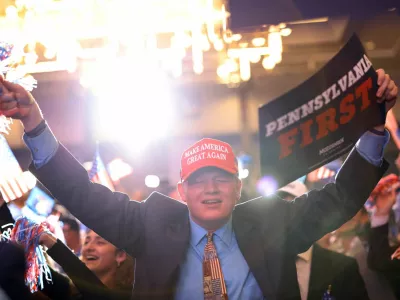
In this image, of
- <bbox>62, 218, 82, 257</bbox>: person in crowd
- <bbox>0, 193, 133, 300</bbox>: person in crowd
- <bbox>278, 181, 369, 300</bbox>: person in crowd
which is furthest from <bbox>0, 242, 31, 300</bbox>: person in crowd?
<bbox>62, 218, 82, 257</bbox>: person in crowd

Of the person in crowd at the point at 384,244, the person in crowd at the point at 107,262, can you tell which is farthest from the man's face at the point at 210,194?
the person in crowd at the point at 384,244

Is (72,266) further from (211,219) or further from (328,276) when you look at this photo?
(328,276)

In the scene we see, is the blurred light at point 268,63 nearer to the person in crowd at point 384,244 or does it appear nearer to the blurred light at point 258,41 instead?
the blurred light at point 258,41

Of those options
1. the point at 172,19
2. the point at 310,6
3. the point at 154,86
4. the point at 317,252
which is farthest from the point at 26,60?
the point at 317,252

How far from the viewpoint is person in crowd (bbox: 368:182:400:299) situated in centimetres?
363

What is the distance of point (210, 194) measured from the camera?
2.16 metres

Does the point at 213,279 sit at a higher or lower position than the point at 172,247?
lower

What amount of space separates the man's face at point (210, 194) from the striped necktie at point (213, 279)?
0.15m

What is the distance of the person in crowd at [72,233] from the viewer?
414 centimetres

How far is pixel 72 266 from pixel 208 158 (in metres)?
0.79

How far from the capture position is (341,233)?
421cm

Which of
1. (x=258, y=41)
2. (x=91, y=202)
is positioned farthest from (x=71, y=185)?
(x=258, y=41)

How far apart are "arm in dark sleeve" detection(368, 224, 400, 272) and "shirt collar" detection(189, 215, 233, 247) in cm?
189

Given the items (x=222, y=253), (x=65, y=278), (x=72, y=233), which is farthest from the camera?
(x=72, y=233)
